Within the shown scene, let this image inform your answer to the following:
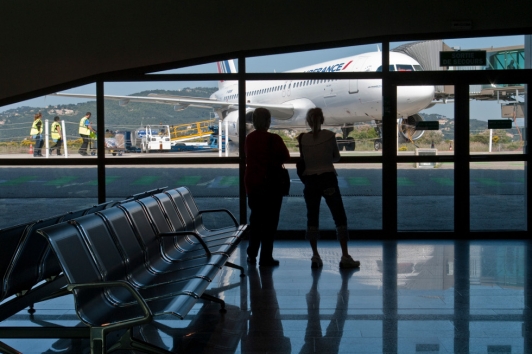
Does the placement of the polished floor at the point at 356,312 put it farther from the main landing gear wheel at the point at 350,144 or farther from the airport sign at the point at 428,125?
the airport sign at the point at 428,125

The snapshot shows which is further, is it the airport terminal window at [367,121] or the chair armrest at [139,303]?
the airport terminal window at [367,121]

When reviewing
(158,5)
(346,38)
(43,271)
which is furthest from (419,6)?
(43,271)

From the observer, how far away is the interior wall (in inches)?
242

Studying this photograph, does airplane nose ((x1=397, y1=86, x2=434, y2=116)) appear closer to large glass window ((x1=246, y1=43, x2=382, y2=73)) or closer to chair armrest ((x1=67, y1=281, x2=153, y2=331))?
large glass window ((x1=246, y1=43, x2=382, y2=73))

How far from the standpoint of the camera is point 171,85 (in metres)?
8.41

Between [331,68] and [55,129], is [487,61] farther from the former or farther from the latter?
[55,129]

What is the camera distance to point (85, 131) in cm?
859

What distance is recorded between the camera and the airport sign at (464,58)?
838 cm

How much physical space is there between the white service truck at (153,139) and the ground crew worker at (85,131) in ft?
2.05

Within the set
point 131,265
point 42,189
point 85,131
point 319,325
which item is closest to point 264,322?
point 319,325

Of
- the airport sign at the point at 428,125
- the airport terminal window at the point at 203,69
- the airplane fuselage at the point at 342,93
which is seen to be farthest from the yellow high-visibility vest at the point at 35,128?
the airport sign at the point at 428,125

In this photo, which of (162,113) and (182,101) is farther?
(162,113)

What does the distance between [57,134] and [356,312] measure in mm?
5408

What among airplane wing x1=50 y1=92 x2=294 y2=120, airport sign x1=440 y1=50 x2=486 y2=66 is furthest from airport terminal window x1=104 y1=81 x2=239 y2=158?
airport sign x1=440 y1=50 x2=486 y2=66
